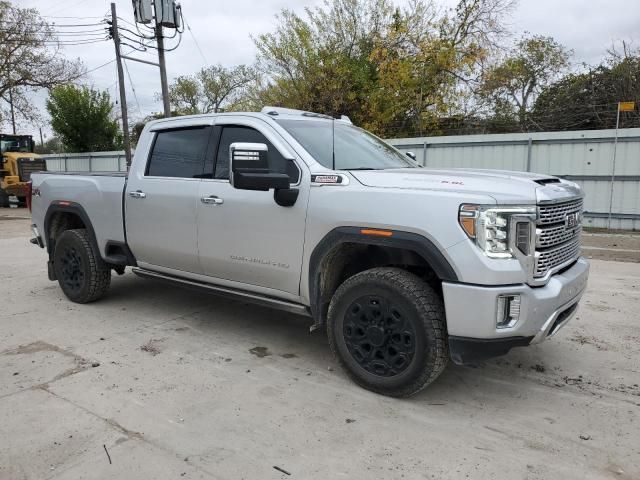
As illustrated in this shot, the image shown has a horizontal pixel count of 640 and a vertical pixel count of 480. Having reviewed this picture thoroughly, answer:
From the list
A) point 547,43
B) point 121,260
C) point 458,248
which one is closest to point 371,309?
point 458,248

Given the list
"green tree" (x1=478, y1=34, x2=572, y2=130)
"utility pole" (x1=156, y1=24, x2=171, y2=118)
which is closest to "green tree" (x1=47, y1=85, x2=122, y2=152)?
"utility pole" (x1=156, y1=24, x2=171, y2=118)

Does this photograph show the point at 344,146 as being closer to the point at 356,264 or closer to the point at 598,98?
the point at 356,264

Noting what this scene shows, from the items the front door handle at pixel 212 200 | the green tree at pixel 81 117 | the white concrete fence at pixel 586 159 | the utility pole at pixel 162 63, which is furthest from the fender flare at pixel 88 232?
the green tree at pixel 81 117

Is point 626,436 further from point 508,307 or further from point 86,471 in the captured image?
point 86,471

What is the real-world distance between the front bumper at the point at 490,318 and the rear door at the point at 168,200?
7.79ft

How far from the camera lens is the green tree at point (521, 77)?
69.0ft

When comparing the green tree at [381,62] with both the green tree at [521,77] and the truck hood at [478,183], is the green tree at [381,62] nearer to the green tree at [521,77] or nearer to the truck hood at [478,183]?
the green tree at [521,77]

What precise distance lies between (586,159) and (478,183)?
10930mm

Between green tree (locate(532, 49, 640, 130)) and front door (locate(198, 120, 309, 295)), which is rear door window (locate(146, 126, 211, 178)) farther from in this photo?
green tree (locate(532, 49, 640, 130))

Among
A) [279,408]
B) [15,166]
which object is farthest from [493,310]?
[15,166]

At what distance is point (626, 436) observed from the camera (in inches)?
117

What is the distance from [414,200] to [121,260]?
339 centimetres

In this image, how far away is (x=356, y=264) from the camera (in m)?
3.88

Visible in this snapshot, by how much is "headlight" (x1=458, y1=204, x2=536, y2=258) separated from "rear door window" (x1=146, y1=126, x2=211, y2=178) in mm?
2454
